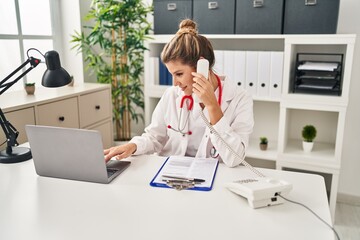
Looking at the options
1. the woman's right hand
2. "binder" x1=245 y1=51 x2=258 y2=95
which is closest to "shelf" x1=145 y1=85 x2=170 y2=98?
"binder" x1=245 y1=51 x2=258 y2=95

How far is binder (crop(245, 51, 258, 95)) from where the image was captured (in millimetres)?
2496

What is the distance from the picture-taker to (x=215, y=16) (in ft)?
8.27

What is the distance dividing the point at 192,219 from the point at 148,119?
2028mm

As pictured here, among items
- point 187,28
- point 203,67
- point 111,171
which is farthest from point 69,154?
point 187,28

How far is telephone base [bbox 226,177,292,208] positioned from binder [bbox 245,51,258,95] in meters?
1.54

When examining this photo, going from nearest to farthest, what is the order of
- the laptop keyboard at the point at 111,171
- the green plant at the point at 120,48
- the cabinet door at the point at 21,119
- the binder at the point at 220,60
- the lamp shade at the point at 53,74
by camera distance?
the laptop keyboard at the point at 111,171, the lamp shade at the point at 53,74, the cabinet door at the point at 21,119, the binder at the point at 220,60, the green plant at the point at 120,48

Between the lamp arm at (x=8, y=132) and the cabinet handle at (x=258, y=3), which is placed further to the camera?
the cabinet handle at (x=258, y=3)

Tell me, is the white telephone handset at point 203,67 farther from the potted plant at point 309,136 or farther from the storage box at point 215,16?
the potted plant at point 309,136

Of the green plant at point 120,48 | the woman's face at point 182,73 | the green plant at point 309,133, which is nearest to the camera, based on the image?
the woman's face at point 182,73

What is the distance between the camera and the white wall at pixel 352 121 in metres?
2.41

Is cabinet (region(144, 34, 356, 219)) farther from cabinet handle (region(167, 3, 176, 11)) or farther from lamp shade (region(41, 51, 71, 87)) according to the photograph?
lamp shade (region(41, 51, 71, 87))

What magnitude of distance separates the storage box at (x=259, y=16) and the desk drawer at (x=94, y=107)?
119 cm

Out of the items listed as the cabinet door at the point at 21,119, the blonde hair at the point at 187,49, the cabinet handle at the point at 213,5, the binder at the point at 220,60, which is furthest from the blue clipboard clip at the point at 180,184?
the cabinet handle at the point at 213,5

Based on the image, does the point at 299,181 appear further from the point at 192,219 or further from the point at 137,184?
the point at 137,184
